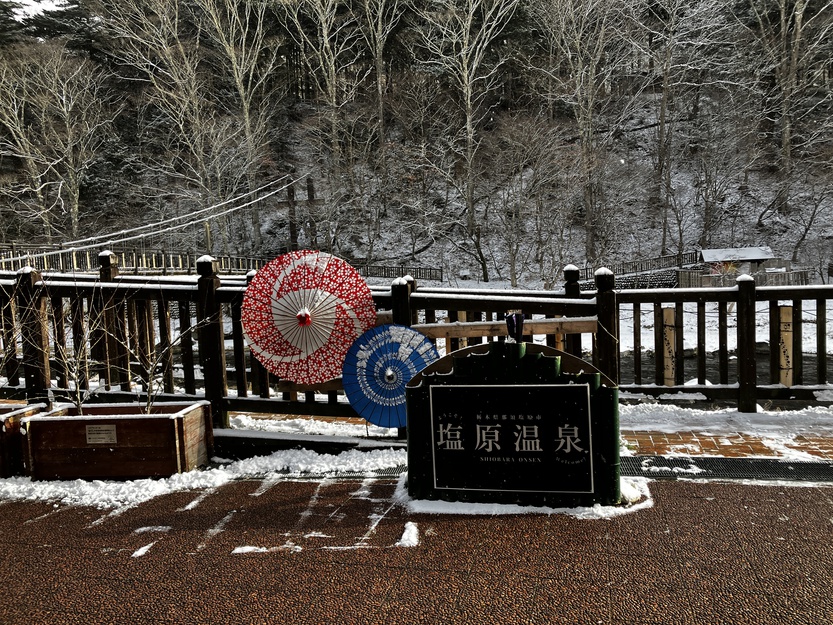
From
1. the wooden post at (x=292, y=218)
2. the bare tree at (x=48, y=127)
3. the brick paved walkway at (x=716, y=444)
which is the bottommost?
the brick paved walkway at (x=716, y=444)

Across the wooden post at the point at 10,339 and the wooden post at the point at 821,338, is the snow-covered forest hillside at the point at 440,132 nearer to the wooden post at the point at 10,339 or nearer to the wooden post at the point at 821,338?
the wooden post at the point at 821,338

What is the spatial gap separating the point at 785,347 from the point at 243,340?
4.68 m

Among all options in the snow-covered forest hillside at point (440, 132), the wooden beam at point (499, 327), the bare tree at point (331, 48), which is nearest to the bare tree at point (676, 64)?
the snow-covered forest hillside at point (440, 132)

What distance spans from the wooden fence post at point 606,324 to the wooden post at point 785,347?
1.78 m

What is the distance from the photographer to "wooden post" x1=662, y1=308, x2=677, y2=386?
5.28 metres

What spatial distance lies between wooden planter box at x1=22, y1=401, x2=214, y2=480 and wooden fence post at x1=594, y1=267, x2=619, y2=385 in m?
3.08

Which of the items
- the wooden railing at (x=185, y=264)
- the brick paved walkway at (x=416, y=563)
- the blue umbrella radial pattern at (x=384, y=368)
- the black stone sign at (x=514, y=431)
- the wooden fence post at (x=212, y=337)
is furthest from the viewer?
the wooden railing at (x=185, y=264)

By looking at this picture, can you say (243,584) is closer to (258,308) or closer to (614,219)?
(258,308)

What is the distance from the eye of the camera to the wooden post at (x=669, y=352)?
5.28 meters

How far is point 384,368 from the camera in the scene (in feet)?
13.5

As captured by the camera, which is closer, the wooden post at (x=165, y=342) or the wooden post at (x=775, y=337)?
the wooden post at (x=165, y=342)

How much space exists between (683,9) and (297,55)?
2235 centimetres

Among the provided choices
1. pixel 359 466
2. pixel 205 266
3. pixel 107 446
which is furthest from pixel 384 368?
pixel 107 446

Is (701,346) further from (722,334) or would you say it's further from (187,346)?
(187,346)
